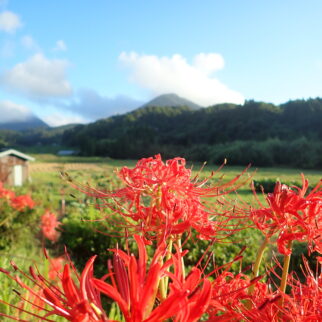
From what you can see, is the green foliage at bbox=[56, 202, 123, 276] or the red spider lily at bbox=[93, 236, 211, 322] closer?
the red spider lily at bbox=[93, 236, 211, 322]

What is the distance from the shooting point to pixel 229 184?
0.99 meters

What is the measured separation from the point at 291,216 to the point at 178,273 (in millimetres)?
375

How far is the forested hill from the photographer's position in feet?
85.6

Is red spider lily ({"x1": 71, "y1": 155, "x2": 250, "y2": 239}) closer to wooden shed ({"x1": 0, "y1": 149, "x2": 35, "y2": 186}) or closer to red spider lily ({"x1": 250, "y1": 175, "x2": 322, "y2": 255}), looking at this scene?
red spider lily ({"x1": 250, "y1": 175, "x2": 322, "y2": 255})

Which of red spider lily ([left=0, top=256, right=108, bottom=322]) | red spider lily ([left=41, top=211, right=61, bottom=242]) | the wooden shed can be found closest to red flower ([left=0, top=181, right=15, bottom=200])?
red spider lily ([left=41, top=211, right=61, bottom=242])

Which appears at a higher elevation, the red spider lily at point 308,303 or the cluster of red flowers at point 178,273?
the cluster of red flowers at point 178,273

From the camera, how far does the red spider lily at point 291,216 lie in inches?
31.9

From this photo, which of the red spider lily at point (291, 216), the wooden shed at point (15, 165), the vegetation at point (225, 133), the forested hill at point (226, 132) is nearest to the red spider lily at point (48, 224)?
the red spider lily at point (291, 216)

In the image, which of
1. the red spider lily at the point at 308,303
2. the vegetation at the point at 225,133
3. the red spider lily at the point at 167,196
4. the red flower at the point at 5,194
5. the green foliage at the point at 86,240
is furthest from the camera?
the vegetation at the point at 225,133

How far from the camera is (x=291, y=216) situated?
845 millimetres

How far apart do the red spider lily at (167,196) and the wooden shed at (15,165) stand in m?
15.5

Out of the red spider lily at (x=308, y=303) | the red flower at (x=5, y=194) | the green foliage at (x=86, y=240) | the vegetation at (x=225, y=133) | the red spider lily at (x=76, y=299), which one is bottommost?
the green foliage at (x=86, y=240)

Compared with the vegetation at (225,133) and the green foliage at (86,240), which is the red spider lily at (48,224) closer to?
the green foliage at (86,240)

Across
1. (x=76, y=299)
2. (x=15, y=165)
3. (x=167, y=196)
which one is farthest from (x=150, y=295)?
(x=15, y=165)
